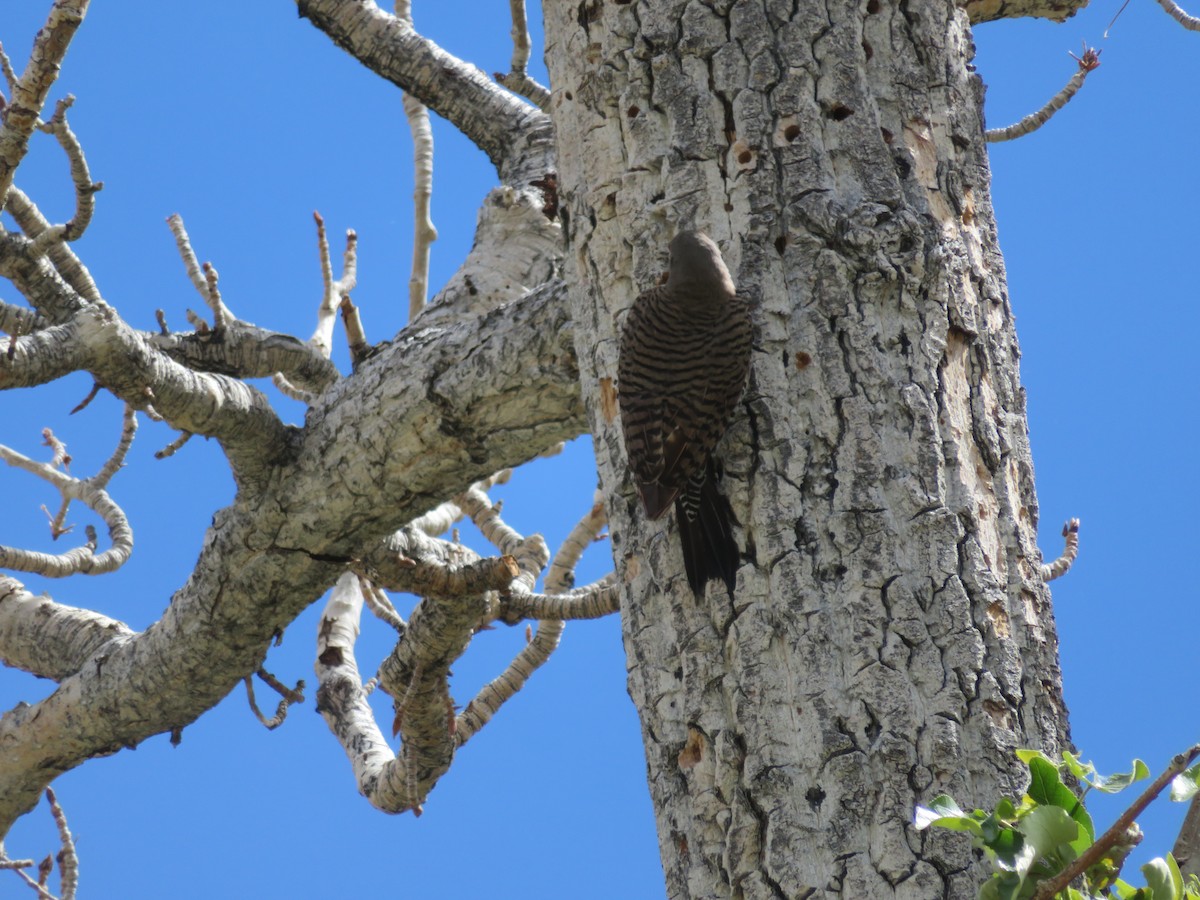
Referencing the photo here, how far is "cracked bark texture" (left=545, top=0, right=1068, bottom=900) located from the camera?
177cm

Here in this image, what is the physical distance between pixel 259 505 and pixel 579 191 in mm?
1476

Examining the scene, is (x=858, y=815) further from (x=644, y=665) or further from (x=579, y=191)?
(x=579, y=191)

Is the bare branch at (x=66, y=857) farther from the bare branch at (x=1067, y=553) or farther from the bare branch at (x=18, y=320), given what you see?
the bare branch at (x=1067, y=553)

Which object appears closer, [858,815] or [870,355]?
[858,815]

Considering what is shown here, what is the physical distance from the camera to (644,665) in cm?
202

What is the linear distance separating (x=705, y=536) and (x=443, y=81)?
2.74 meters

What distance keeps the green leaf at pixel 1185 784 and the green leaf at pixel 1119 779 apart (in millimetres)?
60

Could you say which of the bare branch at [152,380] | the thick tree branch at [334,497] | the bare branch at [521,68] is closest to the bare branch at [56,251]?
the bare branch at [152,380]

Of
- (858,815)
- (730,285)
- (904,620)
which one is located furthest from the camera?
(730,285)

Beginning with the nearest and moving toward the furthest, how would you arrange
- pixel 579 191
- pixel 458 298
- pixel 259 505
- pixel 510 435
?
pixel 579 191 < pixel 510 435 < pixel 259 505 < pixel 458 298

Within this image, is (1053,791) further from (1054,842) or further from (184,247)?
(184,247)

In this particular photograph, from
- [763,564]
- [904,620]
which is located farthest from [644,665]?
[904,620]

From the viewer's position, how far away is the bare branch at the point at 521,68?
13.9 ft

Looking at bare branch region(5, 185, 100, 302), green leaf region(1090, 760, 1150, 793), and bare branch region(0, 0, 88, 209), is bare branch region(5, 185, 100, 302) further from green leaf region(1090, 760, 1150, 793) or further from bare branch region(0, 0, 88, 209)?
green leaf region(1090, 760, 1150, 793)
